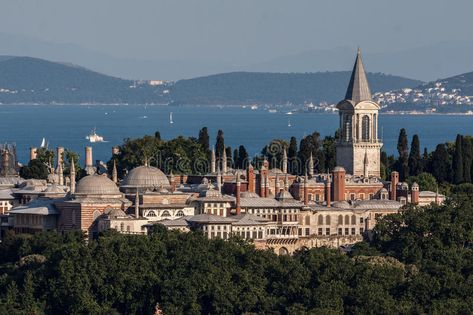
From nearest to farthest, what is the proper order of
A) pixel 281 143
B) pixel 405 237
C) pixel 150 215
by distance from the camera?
pixel 405 237
pixel 150 215
pixel 281 143

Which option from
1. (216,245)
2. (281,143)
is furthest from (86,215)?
(281,143)

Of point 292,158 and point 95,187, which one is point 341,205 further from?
point 292,158

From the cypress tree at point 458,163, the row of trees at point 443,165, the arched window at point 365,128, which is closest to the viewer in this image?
the arched window at point 365,128

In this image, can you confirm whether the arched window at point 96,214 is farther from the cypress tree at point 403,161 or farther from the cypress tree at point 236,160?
the cypress tree at point 236,160

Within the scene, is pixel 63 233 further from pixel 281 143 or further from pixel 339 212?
pixel 281 143

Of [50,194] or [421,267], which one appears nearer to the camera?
[421,267]

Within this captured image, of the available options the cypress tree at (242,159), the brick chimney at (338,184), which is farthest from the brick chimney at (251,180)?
the cypress tree at (242,159)
